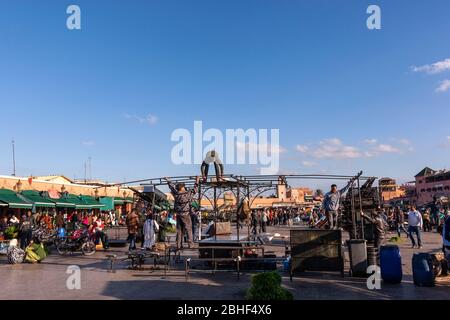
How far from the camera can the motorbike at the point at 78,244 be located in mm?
17750

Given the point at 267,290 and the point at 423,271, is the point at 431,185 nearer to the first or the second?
the point at 423,271

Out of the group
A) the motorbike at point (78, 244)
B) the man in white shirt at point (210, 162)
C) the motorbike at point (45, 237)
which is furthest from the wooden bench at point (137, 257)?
the motorbike at point (45, 237)

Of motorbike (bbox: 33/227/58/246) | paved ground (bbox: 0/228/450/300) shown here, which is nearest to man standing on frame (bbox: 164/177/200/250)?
paved ground (bbox: 0/228/450/300)

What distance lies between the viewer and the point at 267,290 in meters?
7.92

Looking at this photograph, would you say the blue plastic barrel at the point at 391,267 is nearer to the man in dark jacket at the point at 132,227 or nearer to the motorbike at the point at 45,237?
the man in dark jacket at the point at 132,227

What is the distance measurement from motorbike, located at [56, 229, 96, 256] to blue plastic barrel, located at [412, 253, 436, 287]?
13.1 m

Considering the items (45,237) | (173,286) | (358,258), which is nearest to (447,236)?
(358,258)

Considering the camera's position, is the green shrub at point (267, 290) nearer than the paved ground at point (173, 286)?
Yes

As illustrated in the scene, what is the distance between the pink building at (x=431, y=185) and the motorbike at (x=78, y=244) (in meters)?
79.2
